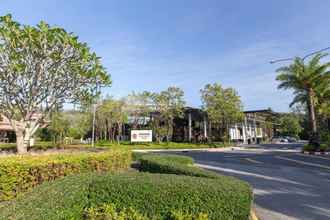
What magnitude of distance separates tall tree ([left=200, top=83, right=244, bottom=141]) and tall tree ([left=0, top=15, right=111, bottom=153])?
3118 centimetres

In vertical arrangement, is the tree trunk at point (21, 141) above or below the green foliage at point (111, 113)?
below

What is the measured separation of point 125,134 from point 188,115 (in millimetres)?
15325

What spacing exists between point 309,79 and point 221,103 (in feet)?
56.3

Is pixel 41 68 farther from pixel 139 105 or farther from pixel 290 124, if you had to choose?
pixel 290 124

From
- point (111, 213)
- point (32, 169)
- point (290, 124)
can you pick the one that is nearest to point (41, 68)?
point (32, 169)

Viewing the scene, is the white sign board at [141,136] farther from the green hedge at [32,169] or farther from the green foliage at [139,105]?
the green hedge at [32,169]

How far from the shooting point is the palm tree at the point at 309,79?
2941 centimetres

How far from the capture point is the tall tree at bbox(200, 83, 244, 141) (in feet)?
149

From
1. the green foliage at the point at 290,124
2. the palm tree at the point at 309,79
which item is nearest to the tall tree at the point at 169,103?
the palm tree at the point at 309,79

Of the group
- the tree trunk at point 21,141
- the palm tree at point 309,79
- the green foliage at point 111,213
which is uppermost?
the palm tree at point 309,79

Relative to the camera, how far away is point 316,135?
29.1m

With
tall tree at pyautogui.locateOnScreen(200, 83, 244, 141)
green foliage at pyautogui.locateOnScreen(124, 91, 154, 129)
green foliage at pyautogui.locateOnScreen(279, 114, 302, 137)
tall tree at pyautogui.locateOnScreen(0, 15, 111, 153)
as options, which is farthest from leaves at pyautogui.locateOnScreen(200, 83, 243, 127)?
green foliage at pyautogui.locateOnScreen(279, 114, 302, 137)

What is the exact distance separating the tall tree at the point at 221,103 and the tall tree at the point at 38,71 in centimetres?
3118

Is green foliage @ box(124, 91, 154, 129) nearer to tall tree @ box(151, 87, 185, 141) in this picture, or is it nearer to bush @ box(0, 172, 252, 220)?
tall tree @ box(151, 87, 185, 141)
